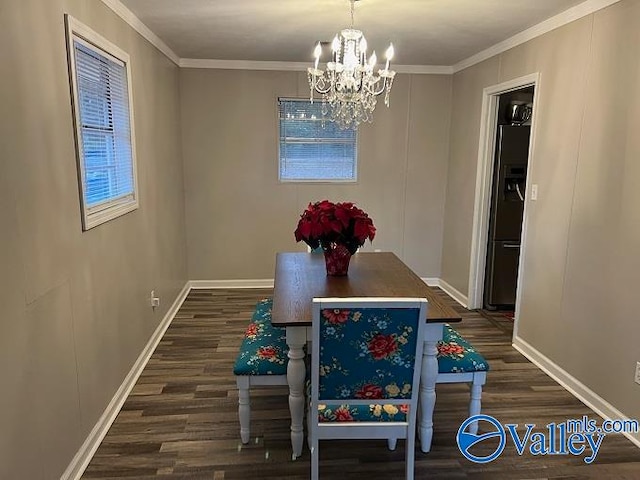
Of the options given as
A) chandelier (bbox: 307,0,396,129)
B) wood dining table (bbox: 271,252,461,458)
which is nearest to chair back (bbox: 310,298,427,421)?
wood dining table (bbox: 271,252,461,458)

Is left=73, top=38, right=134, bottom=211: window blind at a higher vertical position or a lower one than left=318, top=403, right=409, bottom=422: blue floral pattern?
higher

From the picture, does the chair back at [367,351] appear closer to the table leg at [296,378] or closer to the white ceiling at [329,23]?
the table leg at [296,378]

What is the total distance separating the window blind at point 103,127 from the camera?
93.3 inches

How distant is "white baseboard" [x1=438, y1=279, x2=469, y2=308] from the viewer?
4.66 metres

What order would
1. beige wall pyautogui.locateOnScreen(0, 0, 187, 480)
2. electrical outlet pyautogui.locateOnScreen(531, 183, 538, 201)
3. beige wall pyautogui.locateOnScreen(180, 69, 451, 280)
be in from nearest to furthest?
1. beige wall pyautogui.locateOnScreen(0, 0, 187, 480)
2. electrical outlet pyautogui.locateOnScreen(531, 183, 538, 201)
3. beige wall pyautogui.locateOnScreen(180, 69, 451, 280)

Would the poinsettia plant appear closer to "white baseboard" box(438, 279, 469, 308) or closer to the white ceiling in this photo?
the white ceiling

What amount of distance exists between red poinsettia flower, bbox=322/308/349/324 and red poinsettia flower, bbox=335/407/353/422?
48 cm

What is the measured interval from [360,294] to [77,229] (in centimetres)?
141

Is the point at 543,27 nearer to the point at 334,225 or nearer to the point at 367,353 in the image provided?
the point at 334,225

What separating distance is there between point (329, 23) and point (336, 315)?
2.39m

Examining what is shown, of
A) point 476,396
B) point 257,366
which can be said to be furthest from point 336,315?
point 476,396

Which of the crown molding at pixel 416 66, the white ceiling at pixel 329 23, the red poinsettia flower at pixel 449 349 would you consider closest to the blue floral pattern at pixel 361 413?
the red poinsettia flower at pixel 449 349

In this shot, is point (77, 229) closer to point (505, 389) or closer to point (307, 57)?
point (505, 389)

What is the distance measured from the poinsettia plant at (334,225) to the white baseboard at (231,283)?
2766mm
